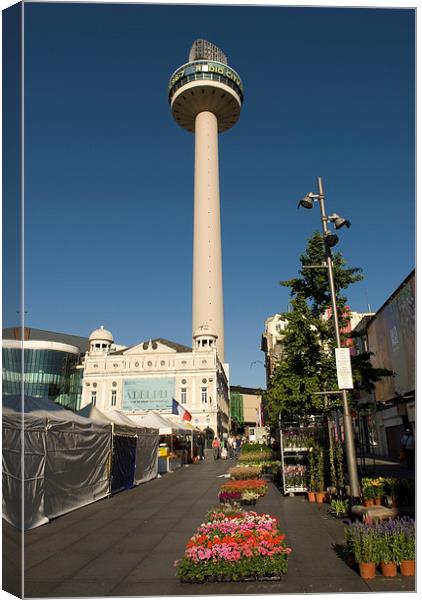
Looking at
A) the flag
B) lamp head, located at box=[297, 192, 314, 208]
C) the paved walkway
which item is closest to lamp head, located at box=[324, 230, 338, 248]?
lamp head, located at box=[297, 192, 314, 208]

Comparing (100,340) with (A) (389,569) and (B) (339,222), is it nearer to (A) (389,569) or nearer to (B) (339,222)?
(B) (339,222)

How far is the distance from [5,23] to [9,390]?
4347 mm

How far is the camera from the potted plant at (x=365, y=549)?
6770mm

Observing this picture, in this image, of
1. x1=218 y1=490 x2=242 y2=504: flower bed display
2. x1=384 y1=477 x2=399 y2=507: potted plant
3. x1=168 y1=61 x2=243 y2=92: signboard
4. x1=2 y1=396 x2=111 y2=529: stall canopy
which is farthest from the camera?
x1=168 y1=61 x2=243 y2=92: signboard

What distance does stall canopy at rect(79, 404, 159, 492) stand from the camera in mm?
19891

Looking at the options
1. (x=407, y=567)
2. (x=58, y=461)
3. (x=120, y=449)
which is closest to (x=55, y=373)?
(x=120, y=449)

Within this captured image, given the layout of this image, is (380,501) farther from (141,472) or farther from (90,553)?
(141,472)

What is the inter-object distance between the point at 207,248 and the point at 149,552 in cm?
9250

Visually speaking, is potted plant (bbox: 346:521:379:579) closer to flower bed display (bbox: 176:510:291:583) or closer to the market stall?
flower bed display (bbox: 176:510:291:583)

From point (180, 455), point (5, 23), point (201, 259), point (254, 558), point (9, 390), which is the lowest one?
point (180, 455)

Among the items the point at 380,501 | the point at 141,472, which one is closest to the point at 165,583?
the point at 380,501

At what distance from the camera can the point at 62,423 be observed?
1448 cm

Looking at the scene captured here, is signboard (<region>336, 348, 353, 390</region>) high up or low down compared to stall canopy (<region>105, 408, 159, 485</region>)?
up

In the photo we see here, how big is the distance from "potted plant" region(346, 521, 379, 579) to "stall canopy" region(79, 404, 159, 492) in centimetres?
1348
